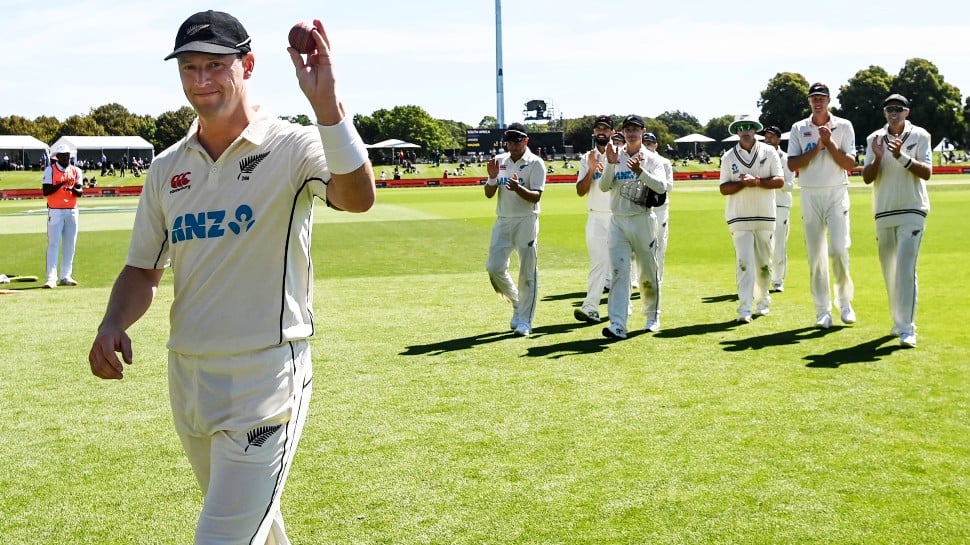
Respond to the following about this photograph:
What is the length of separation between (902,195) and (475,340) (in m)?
4.79

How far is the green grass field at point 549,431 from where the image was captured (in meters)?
5.40

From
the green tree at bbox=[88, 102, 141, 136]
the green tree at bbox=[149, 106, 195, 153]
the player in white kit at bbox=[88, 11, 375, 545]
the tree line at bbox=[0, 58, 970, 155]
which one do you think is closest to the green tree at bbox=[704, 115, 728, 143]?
the tree line at bbox=[0, 58, 970, 155]

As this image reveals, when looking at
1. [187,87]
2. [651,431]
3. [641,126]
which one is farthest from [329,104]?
[641,126]

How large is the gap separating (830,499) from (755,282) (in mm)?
7197

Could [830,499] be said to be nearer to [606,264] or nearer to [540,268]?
[606,264]

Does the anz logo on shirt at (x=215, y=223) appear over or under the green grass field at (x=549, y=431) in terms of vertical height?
over

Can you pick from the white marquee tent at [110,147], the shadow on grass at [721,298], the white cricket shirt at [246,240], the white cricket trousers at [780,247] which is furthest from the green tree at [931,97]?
the white cricket shirt at [246,240]

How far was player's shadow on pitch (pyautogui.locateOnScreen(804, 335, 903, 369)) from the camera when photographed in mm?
9406

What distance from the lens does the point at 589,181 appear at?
13016 millimetres

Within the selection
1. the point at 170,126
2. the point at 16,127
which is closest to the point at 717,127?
the point at 170,126

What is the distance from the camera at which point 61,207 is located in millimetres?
17031

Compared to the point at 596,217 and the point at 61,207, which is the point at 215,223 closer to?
the point at 596,217

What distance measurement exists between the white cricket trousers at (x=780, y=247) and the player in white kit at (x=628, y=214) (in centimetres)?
414

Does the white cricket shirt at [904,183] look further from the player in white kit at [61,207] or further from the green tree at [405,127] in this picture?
the green tree at [405,127]
